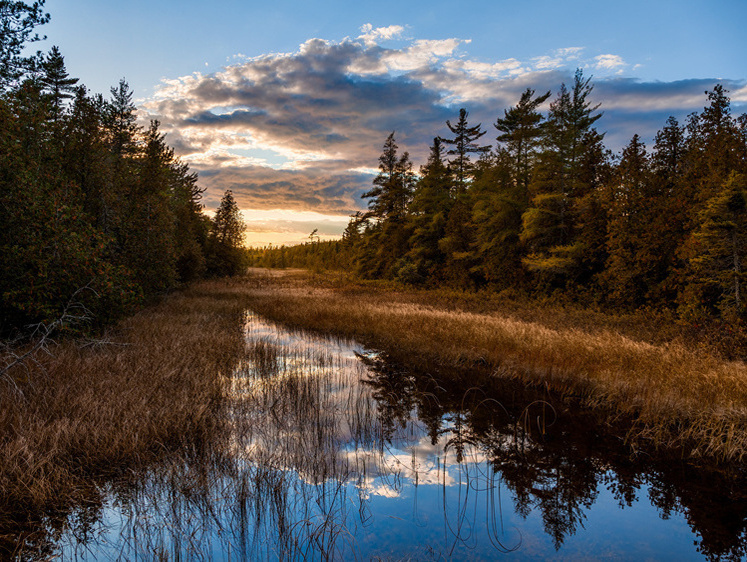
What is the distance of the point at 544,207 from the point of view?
74.2ft

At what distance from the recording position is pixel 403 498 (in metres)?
4.83

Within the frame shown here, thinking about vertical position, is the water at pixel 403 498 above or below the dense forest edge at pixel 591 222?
below

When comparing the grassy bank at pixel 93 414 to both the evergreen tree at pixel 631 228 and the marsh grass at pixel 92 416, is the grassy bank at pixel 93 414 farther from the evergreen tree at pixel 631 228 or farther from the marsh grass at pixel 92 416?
the evergreen tree at pixel 631 228

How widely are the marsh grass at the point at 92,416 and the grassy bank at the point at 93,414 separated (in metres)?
0.01

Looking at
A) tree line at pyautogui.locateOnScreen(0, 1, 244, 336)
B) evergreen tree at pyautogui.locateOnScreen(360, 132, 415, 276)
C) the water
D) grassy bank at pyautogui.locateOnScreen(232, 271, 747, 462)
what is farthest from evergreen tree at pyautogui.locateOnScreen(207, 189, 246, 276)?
the water

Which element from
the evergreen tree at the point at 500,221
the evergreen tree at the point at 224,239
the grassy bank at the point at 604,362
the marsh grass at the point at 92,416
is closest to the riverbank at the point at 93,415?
the marsh grass at the point at 92,416

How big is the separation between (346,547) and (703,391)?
7650mm

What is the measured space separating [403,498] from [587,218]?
21.1m

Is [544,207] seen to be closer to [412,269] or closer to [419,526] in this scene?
[412,269]

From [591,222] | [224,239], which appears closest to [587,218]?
[591,222]

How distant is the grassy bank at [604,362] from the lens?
6398 mm

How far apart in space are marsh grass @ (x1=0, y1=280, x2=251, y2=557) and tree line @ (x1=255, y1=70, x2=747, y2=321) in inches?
624

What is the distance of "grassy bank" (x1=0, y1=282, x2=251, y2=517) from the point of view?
14.3 feet

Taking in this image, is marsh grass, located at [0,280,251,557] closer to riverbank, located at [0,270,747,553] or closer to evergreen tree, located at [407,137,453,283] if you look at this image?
riverbank, located at [0,270,747,553]
